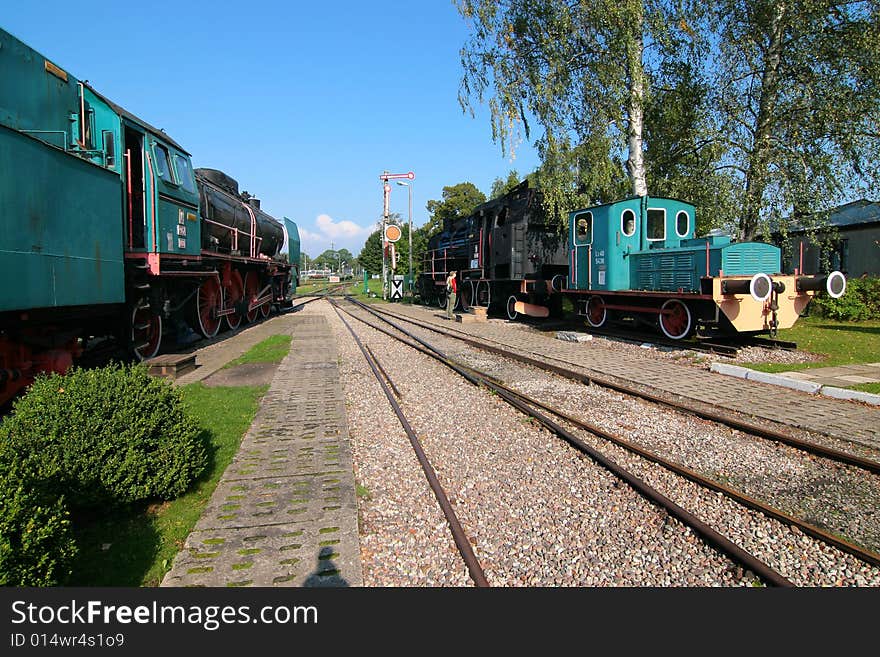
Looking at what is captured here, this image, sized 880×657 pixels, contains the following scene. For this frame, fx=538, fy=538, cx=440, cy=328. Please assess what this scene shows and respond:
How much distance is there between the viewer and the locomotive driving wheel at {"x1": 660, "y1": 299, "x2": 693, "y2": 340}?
10773 millimetres

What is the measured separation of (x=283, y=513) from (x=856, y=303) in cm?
1677

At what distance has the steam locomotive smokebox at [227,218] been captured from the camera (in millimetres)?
12445

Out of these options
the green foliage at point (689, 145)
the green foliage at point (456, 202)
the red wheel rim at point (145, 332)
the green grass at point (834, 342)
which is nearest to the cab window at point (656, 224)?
the green grass at point (834, 342)

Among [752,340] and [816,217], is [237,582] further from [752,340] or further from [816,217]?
[816,217]

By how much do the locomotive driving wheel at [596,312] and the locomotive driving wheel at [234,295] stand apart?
9379 millimetres

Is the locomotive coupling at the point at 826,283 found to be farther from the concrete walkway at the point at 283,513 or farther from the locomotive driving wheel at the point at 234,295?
the locomotive driving wheel at the point at 234,295

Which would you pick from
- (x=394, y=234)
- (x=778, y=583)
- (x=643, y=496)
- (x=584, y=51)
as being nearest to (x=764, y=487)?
(x=643, y=496)

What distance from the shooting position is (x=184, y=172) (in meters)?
10.2

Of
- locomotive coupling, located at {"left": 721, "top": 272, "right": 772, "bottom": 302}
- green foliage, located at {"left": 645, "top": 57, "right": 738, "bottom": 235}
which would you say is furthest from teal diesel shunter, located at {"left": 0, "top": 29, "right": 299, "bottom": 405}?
green foliage, located at {"left": 645, "top": 57, "right": 738, "bottom": 235}

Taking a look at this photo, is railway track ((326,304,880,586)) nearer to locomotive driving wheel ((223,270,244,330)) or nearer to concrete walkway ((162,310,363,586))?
concrete walkway ((162,310,363,586))

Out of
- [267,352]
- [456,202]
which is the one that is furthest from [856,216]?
[456,202]

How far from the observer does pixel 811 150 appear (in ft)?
48.0

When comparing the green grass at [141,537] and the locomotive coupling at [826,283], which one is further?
the locomotive coupling at [826,283]

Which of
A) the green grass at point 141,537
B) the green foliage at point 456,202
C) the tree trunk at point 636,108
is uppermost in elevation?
the green foliage at point 456,202
